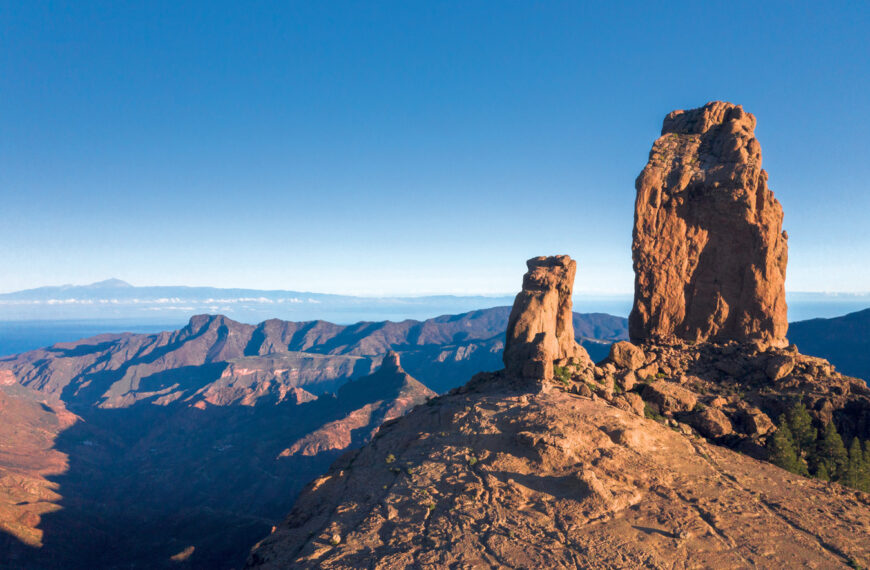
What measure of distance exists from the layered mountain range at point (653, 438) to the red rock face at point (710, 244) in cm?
14

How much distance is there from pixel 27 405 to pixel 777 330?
240006 millimetres

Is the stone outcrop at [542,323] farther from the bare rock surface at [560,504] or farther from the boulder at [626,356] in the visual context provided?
the bare rock surface at [560,504]

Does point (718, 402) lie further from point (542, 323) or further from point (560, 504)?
point (560, 504)

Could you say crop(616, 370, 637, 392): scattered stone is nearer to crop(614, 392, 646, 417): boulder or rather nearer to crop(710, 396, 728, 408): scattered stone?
crop(614, 392, 646, 417): boulder

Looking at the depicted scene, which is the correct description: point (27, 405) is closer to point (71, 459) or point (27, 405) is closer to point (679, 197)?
point (71, 459)

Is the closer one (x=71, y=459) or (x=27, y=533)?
(x=27, y=533)

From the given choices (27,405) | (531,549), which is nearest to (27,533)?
(531,549)

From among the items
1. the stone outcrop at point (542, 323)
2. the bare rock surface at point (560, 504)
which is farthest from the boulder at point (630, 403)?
the stone outcrop at point (542, 323)

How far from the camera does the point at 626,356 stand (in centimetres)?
3681

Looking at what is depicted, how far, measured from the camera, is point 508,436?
2084 centimetres

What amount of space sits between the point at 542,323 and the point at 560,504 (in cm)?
1574

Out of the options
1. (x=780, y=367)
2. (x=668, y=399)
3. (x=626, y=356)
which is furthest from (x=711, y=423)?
(x=780, y=367)

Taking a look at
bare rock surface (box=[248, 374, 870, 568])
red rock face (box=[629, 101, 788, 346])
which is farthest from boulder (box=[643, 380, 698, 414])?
red rock face (box=[629, 101, 788, 346])

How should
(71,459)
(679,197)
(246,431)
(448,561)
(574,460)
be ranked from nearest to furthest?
(448,561)
(574,460)
(679,197)
(71,459)
(246,431)
